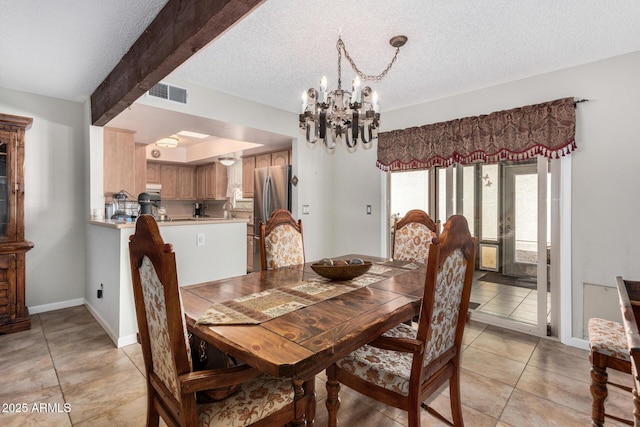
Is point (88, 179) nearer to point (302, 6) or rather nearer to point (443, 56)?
point (302, 6)

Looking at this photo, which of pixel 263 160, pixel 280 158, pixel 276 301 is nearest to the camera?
pixel 276 301

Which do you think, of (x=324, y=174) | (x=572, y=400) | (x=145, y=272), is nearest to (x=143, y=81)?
(x=145, y=272)

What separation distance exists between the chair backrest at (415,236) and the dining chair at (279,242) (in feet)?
3.04

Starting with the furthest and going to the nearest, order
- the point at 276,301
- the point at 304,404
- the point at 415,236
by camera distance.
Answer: the point at 415,236, the point at 276,301, the point at 304,404

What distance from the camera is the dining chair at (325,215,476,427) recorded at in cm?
127

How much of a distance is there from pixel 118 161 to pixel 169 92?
1380mm

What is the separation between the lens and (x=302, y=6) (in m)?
1.92

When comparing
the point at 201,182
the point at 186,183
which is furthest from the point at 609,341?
the point at 186,183

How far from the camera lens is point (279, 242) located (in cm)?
258

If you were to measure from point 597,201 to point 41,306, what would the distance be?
18.2 feet

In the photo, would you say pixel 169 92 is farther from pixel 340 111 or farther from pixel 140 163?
pixel 140 163

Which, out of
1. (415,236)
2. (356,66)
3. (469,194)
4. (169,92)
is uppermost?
(356,66)

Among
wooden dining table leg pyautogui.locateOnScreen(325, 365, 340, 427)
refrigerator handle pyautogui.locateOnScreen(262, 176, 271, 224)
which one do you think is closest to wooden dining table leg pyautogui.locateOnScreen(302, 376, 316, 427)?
wooden dining table leg pyautogui.locateOnScreen(325, 365, 340, 427)

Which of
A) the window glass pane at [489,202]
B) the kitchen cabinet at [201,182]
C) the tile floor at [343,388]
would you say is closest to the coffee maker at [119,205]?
the tile floor at [343,388]
